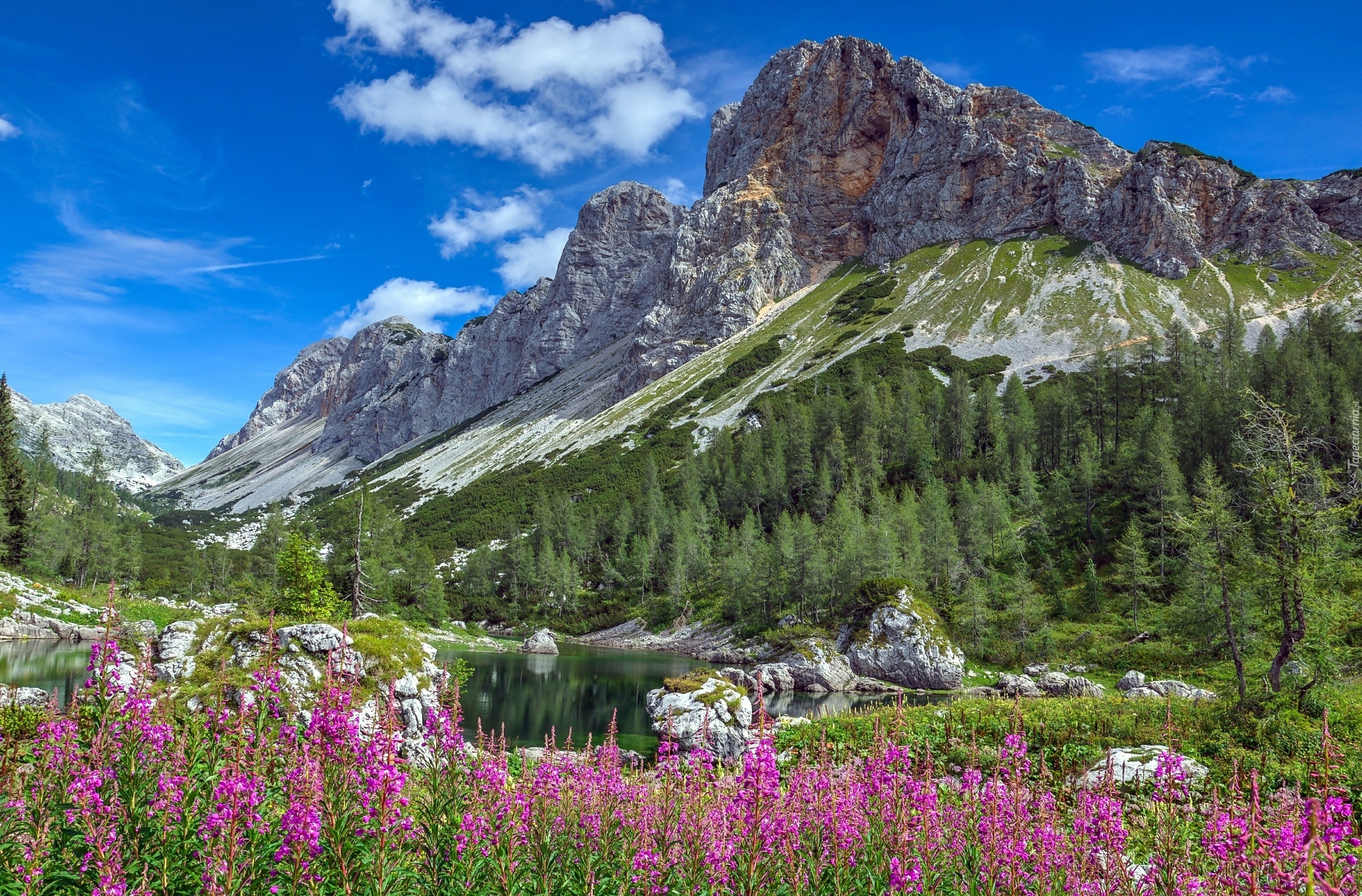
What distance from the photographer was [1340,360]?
72.8m

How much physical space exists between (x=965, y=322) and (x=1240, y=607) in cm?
10742

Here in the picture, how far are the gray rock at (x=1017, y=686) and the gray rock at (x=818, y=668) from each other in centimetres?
969

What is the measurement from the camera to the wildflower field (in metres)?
4.78

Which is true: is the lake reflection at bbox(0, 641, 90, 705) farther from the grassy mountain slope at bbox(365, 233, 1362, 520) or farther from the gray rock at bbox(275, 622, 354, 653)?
the grassy mountain slope at bbox(365, 233, 1362, 520)

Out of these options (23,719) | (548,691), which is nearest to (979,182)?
(548,691)

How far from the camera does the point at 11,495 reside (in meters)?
59.1

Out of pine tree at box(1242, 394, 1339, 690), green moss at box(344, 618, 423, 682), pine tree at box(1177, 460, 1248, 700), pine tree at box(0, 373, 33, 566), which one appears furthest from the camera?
pine tree at box(0, 373, 33, 566)

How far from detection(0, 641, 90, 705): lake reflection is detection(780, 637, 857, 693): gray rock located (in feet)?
124

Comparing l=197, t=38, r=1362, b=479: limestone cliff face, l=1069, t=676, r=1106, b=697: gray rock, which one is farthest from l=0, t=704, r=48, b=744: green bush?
l=197, t=38, r=1362, b=479: limestone cliff face

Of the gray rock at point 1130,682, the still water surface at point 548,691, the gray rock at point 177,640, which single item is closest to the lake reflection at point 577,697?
the still water surface at point 548,691

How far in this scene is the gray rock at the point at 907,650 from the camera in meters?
44.8

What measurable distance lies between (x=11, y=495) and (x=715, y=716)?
70.2m

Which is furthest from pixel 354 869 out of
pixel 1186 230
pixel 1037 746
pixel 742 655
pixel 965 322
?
pixel 1186 230

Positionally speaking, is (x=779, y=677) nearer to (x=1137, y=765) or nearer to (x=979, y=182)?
→ (x=1137, y=765)
